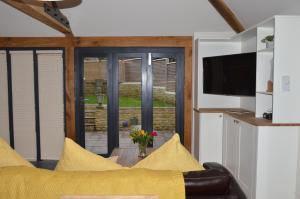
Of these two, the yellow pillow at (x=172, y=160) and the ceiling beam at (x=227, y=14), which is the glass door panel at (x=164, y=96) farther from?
the yellow pillow at (x=172, y=160)

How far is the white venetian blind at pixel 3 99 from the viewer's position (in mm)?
4957

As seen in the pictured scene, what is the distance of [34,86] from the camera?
16.3 feet

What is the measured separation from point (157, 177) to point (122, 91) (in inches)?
142

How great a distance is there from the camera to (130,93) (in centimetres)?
500

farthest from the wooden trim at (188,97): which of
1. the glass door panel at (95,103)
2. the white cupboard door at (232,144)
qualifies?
the glass door panel at (95,103)

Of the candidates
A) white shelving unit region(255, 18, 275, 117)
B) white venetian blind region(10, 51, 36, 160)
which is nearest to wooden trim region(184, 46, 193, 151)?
white shelving unit region(255, 18, 275, 117)

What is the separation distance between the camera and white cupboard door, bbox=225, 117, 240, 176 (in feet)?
12.0

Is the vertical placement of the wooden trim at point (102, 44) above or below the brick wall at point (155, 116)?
above

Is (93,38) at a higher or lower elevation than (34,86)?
higher

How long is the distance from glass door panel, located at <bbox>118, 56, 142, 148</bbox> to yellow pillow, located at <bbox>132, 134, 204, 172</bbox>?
3.32 m

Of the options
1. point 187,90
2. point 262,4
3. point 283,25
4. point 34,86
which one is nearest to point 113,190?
point 283,25

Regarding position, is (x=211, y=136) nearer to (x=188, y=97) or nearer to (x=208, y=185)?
(x=188, y=97)

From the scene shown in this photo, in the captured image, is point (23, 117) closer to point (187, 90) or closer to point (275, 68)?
point (187, 90)

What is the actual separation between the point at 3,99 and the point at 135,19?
2.78m
